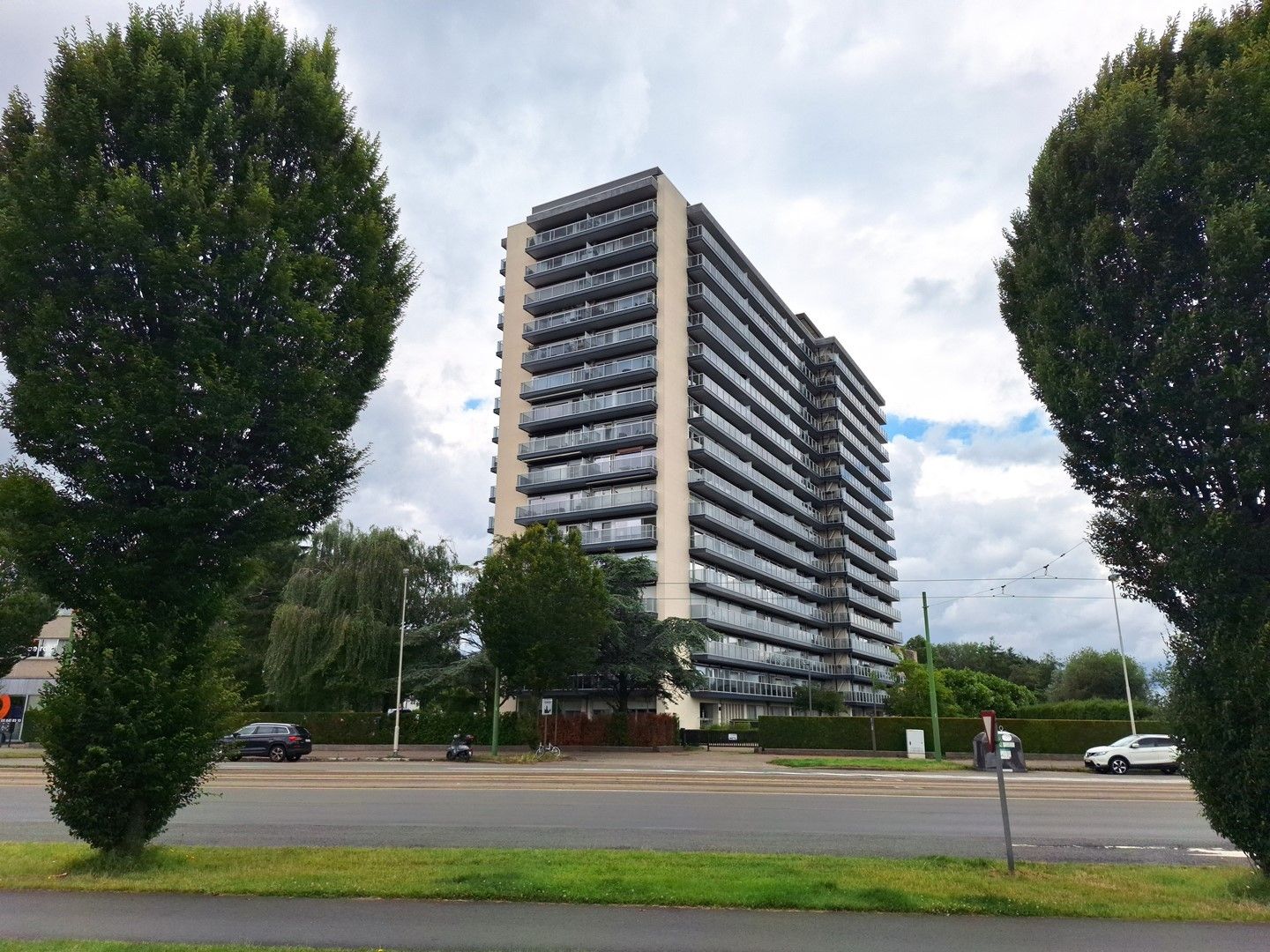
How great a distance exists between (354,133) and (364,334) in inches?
120

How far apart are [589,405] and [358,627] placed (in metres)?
24.2

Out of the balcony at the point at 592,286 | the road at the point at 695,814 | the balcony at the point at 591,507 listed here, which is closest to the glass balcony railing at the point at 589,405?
the balcony at the point at 591,507

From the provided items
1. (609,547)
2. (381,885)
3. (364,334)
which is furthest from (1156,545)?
(609,547)

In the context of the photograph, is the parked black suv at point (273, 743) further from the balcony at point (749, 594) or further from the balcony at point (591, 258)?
the balcony at point (591, 258)

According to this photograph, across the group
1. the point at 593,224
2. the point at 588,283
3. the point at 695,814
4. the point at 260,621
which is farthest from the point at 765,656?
the point at 695,814

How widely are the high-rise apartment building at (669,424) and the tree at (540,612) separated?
14.7 m

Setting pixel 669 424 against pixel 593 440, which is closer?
pixel 669 424

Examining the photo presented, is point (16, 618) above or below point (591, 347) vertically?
below

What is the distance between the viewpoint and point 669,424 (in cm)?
5919

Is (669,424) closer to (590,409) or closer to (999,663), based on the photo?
(590,409)

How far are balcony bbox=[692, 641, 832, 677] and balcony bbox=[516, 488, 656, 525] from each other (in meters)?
10.3

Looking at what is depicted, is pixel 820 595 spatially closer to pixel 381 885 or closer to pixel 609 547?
pixel 609 547

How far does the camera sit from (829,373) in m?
91.8

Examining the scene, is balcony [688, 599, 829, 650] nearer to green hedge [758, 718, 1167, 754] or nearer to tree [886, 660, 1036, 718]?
tree [886, 660, 1036, 718]
